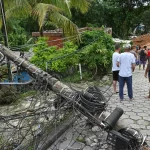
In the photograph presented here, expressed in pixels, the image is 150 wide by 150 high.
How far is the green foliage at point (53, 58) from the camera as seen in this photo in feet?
29.2

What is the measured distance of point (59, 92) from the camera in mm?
4930

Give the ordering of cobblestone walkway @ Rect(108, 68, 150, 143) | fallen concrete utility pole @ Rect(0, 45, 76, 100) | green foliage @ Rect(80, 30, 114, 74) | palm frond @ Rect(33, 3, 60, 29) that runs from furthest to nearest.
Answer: green foliage @ Rect(80, 30, 114, 74)
palm frond @ Rect(33, 3, 60, 29)
cobblestone walkway @ Rect(108, 68, 150, 143)
fallen concrete utility pole @ Rect(0, 45, 76, 100)

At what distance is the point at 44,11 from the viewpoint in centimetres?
963

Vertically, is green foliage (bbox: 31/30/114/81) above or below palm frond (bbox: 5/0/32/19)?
below

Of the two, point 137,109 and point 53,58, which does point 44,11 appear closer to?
point 53,58

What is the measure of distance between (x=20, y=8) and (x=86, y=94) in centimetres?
651

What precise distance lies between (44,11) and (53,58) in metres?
2.10

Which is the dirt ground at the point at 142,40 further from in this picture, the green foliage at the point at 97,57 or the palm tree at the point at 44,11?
the green foliage at the point at 97,57

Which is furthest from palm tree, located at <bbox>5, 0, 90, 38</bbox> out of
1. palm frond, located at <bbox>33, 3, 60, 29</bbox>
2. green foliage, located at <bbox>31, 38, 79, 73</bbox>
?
green foliage, located at <bbox>31, 38, 79, 73</bbox>

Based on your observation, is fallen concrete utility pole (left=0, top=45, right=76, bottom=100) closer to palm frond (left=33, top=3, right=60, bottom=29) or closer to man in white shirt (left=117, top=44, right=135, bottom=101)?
man in white shirt (left=117, top=44, right=135, bottom=101)

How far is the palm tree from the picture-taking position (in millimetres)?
9852

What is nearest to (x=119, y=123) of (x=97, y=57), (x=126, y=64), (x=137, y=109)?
(x=137, y=109)

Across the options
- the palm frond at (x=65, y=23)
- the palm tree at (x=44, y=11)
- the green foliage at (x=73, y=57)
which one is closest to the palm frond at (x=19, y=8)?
the palm tree at (x=44, y=11)

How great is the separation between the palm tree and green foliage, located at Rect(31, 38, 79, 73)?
114 centimetres
